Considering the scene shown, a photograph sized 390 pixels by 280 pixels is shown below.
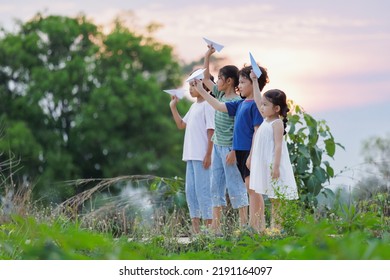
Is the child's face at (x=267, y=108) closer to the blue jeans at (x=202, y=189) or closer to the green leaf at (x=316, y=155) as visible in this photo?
the blue jeans at (x=202, y=189)

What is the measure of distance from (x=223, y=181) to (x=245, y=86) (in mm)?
940

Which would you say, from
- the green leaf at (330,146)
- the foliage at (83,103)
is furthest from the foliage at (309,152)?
the foliage at (83,103)

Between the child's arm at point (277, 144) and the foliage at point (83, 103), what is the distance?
19.6 m

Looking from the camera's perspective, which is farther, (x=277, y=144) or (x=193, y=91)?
(x=193, y=91)

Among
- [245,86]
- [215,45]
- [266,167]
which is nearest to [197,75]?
[215,45]

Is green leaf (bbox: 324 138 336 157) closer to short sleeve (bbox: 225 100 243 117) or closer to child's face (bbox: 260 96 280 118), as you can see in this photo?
short sleeve (bbox: 225 100 243 117)

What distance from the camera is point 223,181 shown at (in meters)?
7.34

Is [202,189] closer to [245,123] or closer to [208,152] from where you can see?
Result: [208,152]

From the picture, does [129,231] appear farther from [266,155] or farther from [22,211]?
[266,155]

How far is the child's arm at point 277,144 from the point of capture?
260 inches

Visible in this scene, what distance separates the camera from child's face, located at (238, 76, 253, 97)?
696 cm

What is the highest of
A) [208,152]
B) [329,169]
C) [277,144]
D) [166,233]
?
[277,144]

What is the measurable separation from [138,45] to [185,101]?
3.10 metres

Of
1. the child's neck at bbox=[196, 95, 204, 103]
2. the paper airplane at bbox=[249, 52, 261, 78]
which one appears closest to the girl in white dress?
the paper airplane at bbox=[249, 52, 261, 78]
